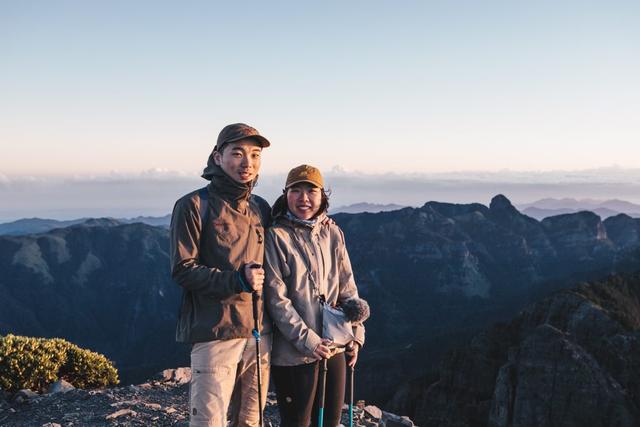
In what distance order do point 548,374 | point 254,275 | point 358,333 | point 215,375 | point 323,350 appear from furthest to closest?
point 548,374 → point 358,333 → point 323,350 → point 215,375 → point 254,275

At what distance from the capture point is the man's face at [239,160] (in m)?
5.44

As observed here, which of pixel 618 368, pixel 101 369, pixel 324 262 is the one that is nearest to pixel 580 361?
pixel 618 368

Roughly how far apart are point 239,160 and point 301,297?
56.6 inches

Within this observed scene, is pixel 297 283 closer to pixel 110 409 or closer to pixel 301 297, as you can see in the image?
pixel 301 297

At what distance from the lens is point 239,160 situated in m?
5.45

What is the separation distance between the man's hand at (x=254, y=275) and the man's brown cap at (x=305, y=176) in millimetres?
996

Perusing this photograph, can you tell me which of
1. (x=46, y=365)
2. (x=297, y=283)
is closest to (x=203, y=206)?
(x=297, y=283)

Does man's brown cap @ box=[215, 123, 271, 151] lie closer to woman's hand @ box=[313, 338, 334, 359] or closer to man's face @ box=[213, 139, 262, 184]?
man's face @ box=[213, 139, 262, 184]

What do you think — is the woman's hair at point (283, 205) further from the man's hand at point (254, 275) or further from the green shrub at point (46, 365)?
the green shrub at point (46, 365)

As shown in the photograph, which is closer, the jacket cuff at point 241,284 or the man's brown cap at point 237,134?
the jacket cuff at point 241,284

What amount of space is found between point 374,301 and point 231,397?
195512 millimetres

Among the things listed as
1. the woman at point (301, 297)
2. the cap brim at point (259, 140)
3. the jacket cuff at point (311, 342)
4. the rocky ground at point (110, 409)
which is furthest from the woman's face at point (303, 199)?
the rocky ground at point (110, 409)

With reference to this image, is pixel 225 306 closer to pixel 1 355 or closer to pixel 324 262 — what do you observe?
pixel 324 262

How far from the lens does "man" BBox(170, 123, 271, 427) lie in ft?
16.6
